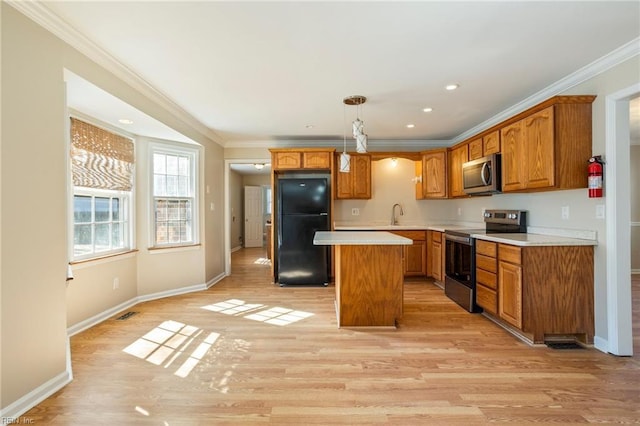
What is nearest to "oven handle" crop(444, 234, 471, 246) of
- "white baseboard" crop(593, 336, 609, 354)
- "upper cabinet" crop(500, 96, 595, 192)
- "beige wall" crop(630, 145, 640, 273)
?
"upper cabinet" crop(500, 96, 595, 192)

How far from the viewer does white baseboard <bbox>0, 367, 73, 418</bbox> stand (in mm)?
1632

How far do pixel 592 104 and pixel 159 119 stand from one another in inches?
157

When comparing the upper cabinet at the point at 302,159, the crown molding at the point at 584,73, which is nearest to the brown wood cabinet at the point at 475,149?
the crown molding at the point at 584,73

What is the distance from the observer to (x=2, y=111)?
160 cm

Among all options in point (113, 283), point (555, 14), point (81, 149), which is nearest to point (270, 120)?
point (81, 149)

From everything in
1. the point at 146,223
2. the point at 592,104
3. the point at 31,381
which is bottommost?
the point at 31,381

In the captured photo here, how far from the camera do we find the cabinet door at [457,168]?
4.22m

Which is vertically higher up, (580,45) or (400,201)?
(580,45)

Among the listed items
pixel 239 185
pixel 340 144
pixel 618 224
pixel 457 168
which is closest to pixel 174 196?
pixel 340 144

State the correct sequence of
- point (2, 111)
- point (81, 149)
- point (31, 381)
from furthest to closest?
point (81, 149) < point (31, 381) < point (2, 111)

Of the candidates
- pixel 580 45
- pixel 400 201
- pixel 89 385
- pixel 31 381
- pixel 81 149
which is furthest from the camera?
pixel 400 201

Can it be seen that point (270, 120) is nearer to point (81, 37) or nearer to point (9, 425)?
point (81, 37)

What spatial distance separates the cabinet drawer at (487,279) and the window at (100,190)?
4.01m

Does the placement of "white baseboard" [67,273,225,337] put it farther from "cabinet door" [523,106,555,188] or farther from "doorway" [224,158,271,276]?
"cabinet door" [523,106,555,188]
